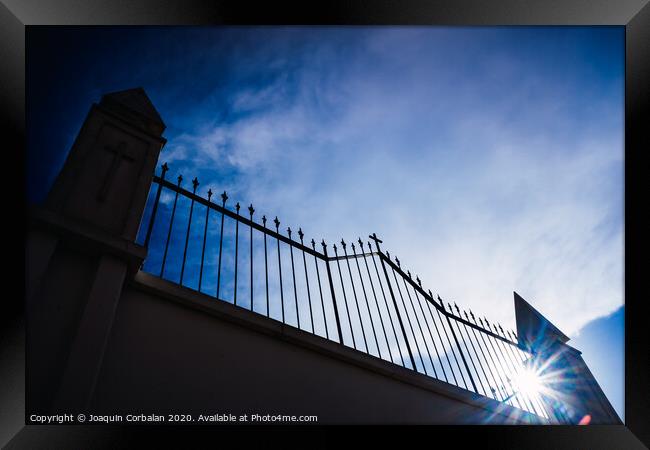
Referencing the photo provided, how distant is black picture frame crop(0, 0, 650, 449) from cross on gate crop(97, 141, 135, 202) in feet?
1.71

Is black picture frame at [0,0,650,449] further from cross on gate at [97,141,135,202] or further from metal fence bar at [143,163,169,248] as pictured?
metal fence bar at [143,163,169,248]

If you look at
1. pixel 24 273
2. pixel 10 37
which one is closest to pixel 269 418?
pixel 24 273

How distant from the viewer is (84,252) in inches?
103

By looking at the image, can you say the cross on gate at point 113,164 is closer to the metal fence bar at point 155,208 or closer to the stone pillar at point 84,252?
the stone pillar at point 84,252

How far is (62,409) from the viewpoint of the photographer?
2.11m

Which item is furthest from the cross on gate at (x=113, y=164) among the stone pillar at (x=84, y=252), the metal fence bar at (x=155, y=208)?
the metal fence bar at (x=155, y=208)

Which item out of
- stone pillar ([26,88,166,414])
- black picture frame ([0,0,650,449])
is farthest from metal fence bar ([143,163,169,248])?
black picture frame ([0,0,650,449])

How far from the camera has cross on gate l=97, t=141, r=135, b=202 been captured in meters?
2.85
